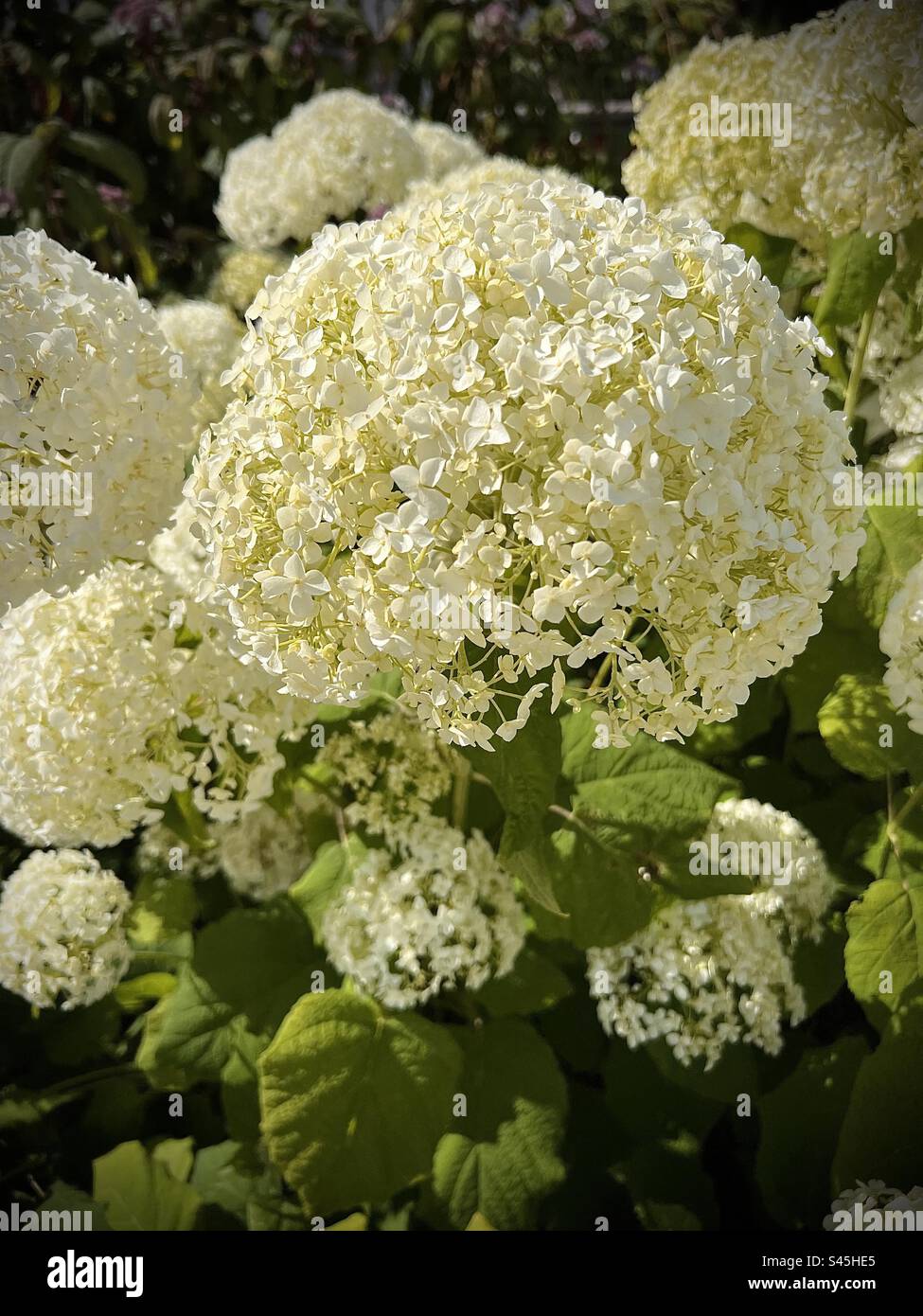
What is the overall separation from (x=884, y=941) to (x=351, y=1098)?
506 millimetres

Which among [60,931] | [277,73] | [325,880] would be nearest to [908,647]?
[325,880]

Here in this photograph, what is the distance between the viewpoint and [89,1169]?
1.21m

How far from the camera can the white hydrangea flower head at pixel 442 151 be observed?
1691 millimetres

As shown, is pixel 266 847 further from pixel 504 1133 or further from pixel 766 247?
pixel 766 247

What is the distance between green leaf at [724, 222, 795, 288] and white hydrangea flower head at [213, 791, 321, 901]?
2.38 feet

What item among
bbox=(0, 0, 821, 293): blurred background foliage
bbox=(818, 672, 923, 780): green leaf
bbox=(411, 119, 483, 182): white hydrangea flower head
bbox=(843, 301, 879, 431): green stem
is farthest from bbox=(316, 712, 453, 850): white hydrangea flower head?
bbox=(0, 0, 821, 293): blurred background foliage

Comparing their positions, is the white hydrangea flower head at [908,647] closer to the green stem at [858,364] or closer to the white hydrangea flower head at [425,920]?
the green stem at [858,364]

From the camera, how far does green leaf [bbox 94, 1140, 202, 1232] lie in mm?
1059

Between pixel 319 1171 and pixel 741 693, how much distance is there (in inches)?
23.9

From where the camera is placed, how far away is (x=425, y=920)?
97 centimetres

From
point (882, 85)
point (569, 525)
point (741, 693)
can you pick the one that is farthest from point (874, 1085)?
point (882, 85)

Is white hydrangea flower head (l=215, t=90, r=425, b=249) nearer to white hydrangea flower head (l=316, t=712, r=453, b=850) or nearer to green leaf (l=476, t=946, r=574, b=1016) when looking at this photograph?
white hydrangea flower head (l=316, t=712, r=453, b=850)

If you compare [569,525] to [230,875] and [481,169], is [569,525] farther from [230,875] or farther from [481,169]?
[481,169]

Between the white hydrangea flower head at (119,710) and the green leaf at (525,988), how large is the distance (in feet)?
1.06
